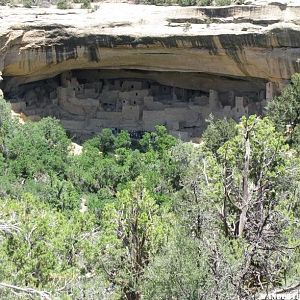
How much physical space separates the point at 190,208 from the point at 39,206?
3.14 metres

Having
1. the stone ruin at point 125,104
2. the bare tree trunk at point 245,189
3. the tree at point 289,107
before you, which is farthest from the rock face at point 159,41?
the bare tree trunk at point 245,189

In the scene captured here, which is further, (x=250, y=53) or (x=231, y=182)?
(x=250, y=53)

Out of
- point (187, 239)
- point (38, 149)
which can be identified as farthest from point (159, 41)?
point (187, 239)

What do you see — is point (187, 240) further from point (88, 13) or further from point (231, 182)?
point (88, 13)

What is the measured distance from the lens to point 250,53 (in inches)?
590

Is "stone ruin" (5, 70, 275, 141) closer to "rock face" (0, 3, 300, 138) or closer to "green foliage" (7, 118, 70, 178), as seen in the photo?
"rock face" (0, 3, 300, 138)

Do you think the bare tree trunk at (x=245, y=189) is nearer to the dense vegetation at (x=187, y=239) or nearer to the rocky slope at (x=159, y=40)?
the dense vegetation at (x=187, y=239)

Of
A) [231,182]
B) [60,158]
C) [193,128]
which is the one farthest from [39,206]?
[193,128]

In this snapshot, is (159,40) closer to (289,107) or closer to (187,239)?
(289,107)

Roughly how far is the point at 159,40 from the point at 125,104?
2.74 meters

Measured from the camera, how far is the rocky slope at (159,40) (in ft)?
47.0

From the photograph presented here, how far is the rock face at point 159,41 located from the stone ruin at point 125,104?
1.83 feet

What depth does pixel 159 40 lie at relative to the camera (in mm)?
15180

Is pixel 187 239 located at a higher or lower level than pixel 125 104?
higher
